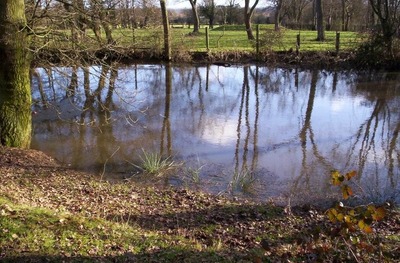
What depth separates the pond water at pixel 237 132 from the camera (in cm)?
895

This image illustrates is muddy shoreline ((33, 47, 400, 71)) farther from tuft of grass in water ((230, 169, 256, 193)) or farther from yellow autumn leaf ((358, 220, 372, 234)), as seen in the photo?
yellow autumn leaf ((358, 220, 372, 234))

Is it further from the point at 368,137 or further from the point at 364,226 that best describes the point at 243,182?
the point at 364,226

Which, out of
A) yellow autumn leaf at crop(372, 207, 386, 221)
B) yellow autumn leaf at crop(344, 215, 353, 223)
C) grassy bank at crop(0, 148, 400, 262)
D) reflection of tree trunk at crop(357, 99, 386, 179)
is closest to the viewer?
yellow autumn leaf at crop(372, 207, 386, 221)

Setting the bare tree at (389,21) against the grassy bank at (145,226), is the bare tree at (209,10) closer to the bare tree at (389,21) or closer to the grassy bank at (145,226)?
the bare tree at (389,21)

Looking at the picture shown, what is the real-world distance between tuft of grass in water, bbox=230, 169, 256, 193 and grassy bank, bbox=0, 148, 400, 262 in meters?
0.77

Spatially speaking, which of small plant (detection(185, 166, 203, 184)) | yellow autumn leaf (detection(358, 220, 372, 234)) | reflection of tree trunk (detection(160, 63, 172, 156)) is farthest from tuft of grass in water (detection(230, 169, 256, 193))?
yellow autumn leaf (detection(358, 220, 372, 234))

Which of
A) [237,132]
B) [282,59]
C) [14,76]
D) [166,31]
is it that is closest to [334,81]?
[282,59]

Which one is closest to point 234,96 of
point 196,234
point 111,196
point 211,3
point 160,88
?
point 160,88

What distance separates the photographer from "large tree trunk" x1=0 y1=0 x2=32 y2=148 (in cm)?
866

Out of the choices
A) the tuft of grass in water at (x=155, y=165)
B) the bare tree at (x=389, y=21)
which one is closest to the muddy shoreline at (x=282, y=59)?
the bare tree at (x=389, y=21)

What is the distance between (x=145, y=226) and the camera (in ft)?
21.0

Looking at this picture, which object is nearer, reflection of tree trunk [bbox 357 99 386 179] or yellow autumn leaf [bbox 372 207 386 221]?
yellow autumn leaf [bbox 372 207 386 221]

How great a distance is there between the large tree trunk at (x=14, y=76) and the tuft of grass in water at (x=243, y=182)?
489 cm

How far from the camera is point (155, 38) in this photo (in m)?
26.5
